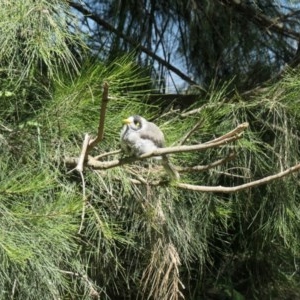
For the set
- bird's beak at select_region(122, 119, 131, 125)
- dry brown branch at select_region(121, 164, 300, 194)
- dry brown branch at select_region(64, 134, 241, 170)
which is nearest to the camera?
dry brown branch at select_region(64, 134, 241, 170)

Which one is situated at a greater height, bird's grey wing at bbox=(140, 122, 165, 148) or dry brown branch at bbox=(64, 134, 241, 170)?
bird's grey wing at bbox=(140, 122, 165, 148)

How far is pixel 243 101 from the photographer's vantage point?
61.1 inches

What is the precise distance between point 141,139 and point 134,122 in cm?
5

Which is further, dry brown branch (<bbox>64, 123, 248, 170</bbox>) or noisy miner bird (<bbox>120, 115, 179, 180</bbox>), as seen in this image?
noisy miner bird (<bbox>120, 115, 179, 180</bbox>)

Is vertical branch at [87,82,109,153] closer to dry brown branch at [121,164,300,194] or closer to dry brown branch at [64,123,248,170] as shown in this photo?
dry brown branch at [64,123,248,170]

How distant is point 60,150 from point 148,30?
702mm

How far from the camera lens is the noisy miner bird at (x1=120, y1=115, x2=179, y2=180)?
1257 mm

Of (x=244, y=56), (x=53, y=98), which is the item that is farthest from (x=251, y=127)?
(x=53, y=98)

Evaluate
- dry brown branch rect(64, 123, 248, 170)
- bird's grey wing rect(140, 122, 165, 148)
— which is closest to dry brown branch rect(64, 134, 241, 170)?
dry brown branch rect(64, 123, 248, 170)

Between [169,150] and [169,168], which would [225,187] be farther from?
[169,150]

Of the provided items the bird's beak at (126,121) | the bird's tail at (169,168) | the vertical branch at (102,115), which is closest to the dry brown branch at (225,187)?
the bird's tail at (169,168)

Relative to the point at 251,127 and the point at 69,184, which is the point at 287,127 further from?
the point at 69,184

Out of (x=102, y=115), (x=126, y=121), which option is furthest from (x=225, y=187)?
(x=102, y=115)

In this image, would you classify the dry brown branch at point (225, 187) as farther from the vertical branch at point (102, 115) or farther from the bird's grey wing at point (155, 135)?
the vertical branch at point (102, 115)
